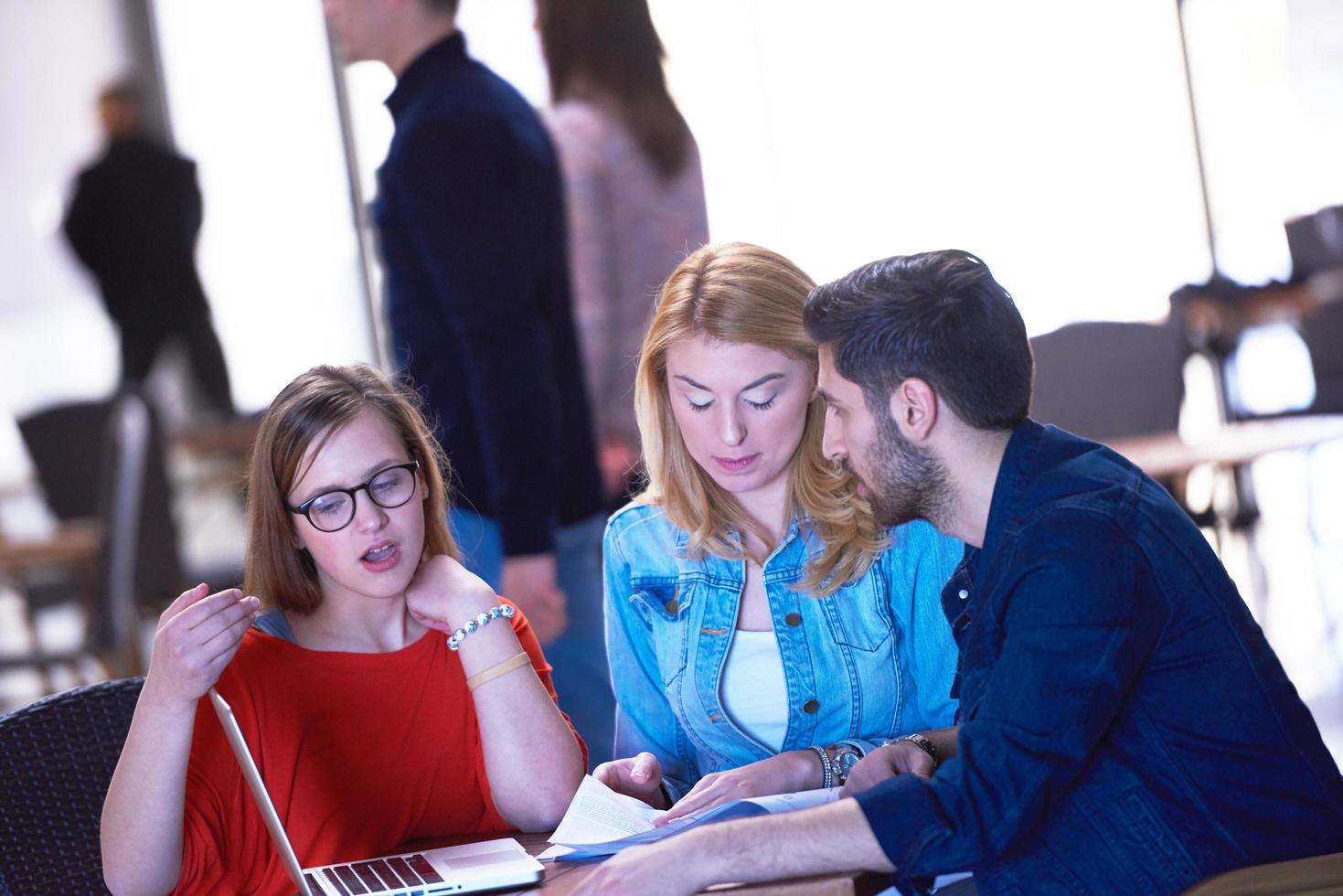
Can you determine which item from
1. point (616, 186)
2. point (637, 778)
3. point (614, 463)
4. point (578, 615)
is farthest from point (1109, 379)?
point (637, 778)

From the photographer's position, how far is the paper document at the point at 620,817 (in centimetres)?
141

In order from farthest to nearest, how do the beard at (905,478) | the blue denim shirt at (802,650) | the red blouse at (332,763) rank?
the blue denim shirt at (802,650) < the red blouse at (332,763) < the beard at (905,478)

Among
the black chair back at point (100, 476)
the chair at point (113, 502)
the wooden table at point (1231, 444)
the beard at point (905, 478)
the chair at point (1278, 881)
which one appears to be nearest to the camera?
the chair at point (1278, 881)

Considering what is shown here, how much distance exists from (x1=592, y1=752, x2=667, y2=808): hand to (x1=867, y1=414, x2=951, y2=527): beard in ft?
1.54

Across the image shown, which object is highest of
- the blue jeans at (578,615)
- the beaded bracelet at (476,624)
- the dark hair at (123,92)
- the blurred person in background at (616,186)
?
the dark hair at (123,92)

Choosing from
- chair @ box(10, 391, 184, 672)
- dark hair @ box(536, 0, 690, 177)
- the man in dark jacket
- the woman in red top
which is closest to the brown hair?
the woman in red top

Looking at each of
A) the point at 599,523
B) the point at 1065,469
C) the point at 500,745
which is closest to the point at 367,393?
the point at 500,745

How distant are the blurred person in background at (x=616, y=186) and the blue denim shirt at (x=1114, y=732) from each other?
2795 millimetres

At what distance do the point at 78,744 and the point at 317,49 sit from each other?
382 cm

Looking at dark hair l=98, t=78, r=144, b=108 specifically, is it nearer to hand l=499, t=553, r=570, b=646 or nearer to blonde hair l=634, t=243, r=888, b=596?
hand l=499, t=553, r=570, b=646

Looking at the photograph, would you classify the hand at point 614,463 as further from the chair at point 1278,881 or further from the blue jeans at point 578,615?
the chair at point 1278,881

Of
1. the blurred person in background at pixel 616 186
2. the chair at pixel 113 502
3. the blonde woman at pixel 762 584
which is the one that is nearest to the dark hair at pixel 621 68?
the blurred person in background at pixel 616 186

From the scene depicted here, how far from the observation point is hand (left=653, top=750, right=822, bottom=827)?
1.55 m

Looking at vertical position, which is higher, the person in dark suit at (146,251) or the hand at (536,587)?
the person in dark suit at (146,251)
